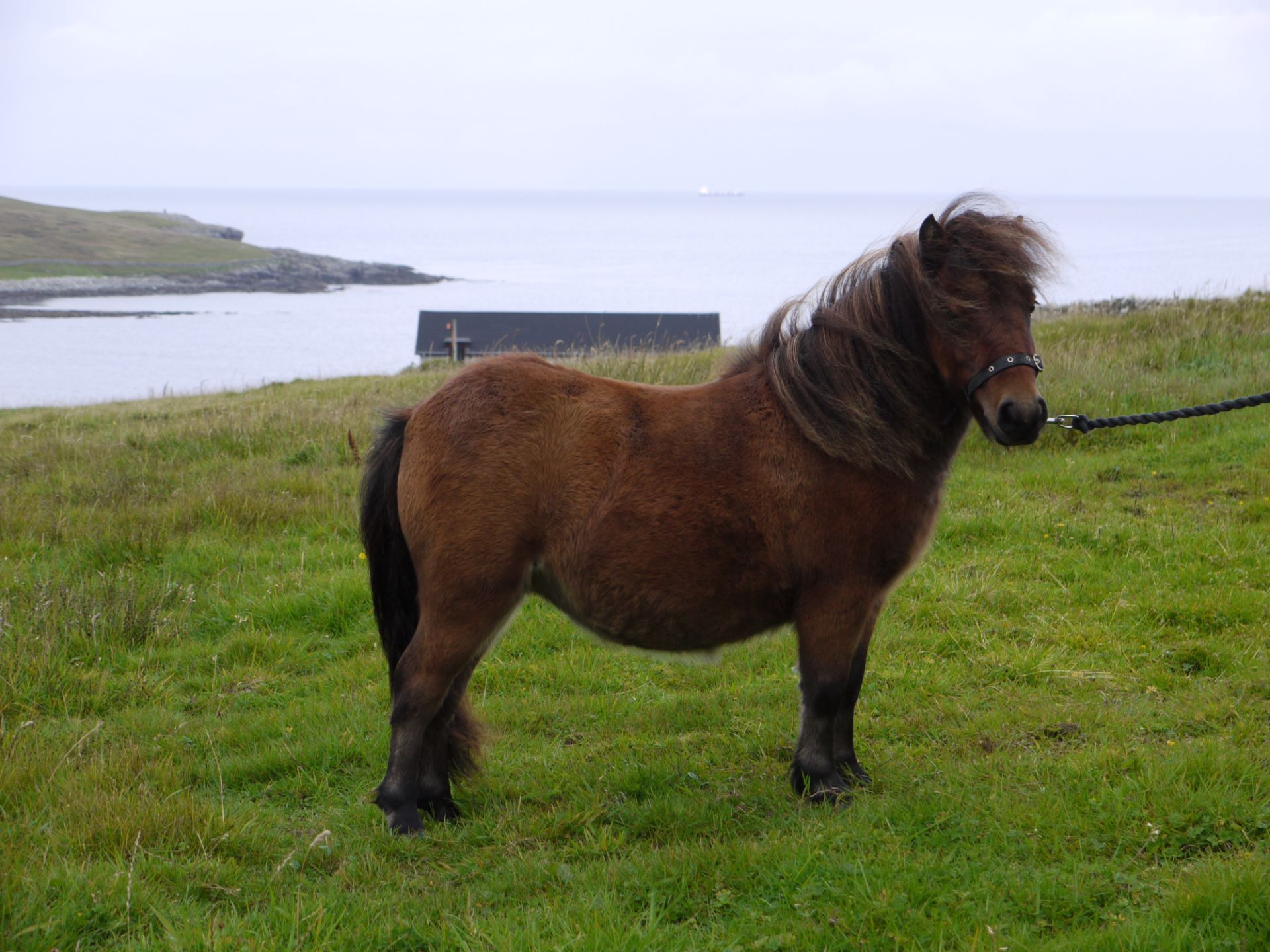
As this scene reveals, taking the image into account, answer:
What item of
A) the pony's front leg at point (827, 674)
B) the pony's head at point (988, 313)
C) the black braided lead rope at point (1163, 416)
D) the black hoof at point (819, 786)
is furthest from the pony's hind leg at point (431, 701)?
the black braided lead rope at point (1163, 416)

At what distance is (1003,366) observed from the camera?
11.6ft

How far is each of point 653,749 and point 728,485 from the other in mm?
1529

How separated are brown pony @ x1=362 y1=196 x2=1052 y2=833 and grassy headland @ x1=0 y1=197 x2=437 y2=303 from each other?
219 feet

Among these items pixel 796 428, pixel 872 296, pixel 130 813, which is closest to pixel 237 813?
pixel 130 813

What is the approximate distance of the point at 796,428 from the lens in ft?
12.7

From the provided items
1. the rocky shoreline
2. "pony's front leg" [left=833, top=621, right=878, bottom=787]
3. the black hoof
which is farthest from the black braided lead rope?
the rocky shoreline

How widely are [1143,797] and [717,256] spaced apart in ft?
341

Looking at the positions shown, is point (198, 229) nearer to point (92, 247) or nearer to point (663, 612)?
point (92, 247)

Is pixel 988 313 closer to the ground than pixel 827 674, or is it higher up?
higher up

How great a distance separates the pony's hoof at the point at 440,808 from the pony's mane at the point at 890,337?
2.21 meters

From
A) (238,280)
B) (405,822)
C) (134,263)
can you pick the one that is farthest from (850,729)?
(134,263)

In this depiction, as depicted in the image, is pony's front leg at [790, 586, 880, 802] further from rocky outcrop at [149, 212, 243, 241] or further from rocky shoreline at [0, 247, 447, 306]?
rocky outcrop at [149, 212, 243, 241]

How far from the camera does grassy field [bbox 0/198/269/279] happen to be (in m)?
76.2

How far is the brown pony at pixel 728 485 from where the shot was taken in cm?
373
